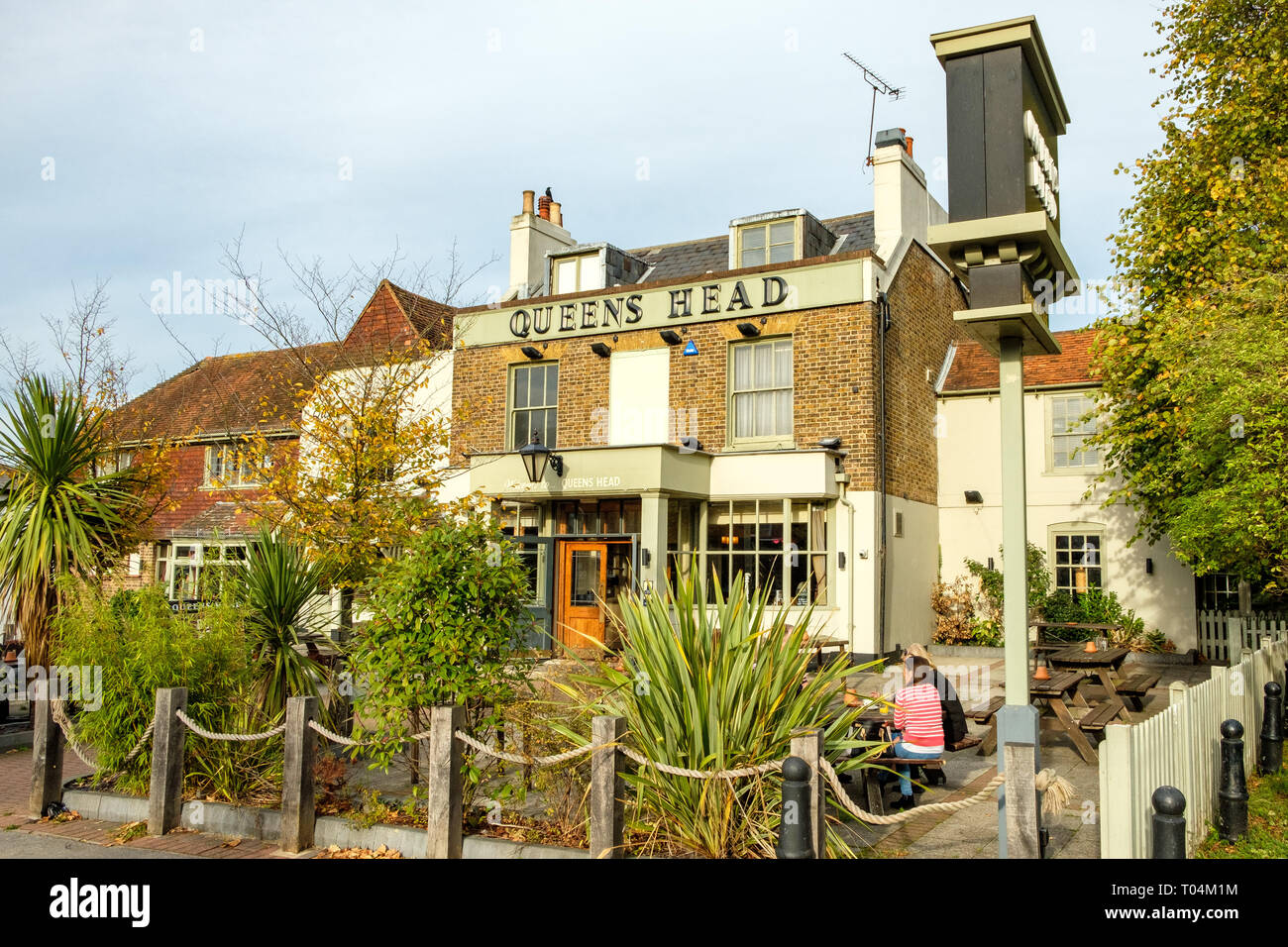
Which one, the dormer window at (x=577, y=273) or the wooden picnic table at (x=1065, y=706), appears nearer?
the wooden picnic table at (x=1065, y=706)

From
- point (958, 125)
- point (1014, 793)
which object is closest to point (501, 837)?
point (1014, 793)

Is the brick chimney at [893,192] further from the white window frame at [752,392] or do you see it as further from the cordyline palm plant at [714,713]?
the cordyline palm plant at [714,713]

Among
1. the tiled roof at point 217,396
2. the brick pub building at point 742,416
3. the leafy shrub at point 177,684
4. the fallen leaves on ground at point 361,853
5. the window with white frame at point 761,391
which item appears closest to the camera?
the fallen leaves on ground at point 361,853

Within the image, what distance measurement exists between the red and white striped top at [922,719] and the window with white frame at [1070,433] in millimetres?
13498

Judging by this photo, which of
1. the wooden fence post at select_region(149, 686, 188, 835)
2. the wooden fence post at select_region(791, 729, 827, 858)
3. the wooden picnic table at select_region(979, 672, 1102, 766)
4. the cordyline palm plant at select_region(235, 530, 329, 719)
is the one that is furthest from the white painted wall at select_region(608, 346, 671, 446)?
the wooden fence post at select_region(791, 729, 827, 858)

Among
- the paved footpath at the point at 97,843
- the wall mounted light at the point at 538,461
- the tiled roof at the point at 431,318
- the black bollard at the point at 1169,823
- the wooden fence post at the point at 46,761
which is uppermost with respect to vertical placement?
the tiled roof at the point at 431,318

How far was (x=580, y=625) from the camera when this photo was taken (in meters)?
19.3

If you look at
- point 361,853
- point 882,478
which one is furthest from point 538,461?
point 361,853

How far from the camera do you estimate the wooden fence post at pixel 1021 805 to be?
5.18 meters

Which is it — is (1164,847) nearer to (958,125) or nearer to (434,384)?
(958,125)

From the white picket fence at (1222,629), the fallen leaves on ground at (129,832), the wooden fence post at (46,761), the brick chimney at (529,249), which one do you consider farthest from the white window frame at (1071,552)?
the wooden fence post at (46,761)

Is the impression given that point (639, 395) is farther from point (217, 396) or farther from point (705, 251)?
point (217, 396)

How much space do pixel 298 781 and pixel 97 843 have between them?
1.74 m

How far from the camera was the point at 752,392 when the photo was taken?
739 inches
